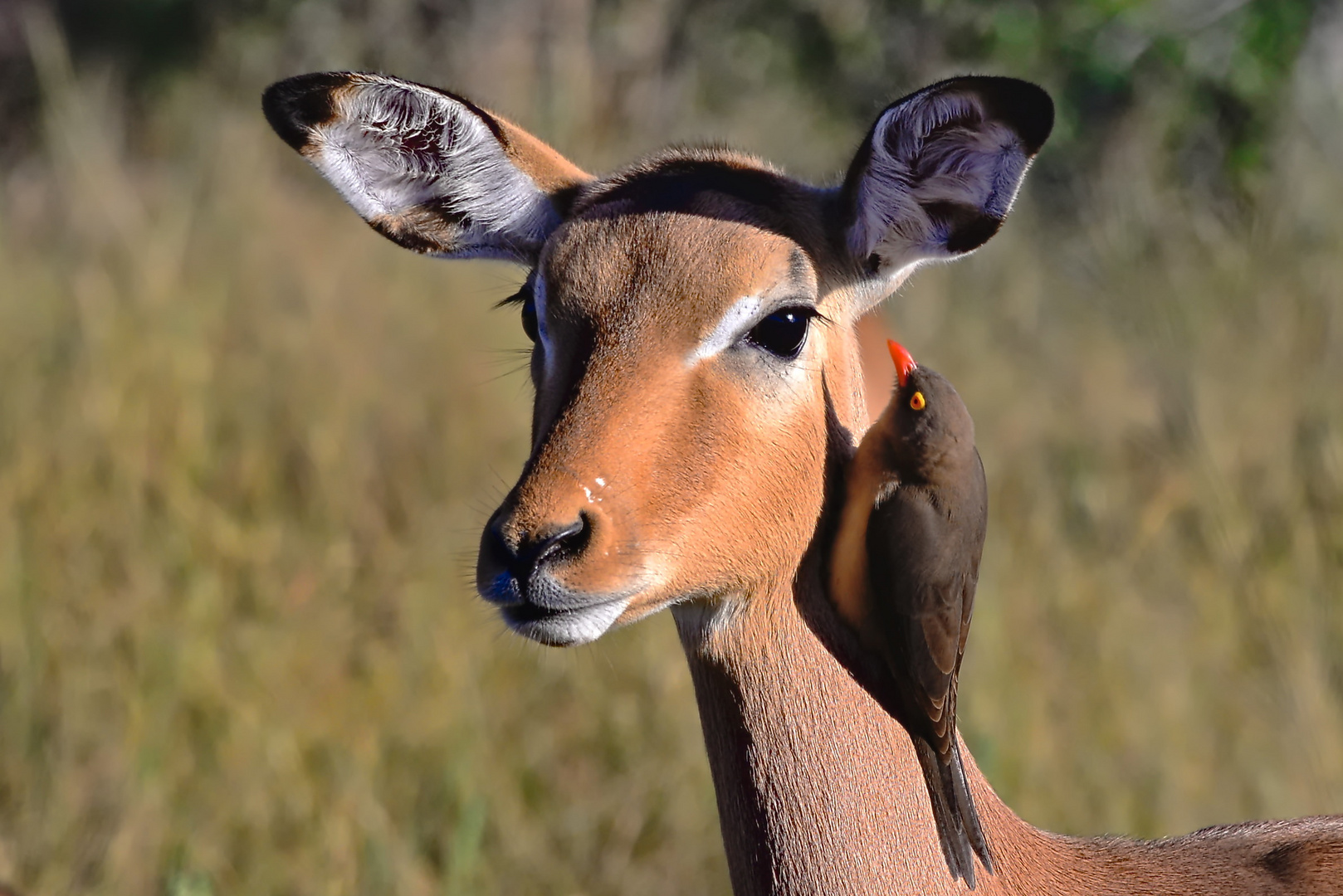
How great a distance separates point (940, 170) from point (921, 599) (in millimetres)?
783

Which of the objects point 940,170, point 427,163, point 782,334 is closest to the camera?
point 782,334

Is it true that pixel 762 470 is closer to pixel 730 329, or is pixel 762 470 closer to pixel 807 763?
pixel 730 329

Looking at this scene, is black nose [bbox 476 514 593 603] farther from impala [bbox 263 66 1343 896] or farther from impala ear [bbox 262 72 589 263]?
impala ear [bbox 262 72 589 263]

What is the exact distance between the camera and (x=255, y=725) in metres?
4.21

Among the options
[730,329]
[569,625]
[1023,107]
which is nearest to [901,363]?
[730,329]

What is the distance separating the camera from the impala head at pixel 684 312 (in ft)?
7.14

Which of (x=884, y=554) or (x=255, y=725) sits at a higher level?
(x=884, y=554)

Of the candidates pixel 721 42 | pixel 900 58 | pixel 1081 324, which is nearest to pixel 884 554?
pixel 1081 324

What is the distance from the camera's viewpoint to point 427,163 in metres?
2.98

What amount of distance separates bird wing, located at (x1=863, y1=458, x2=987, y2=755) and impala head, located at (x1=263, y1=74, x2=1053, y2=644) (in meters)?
0.14

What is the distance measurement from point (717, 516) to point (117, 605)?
2.98 metres

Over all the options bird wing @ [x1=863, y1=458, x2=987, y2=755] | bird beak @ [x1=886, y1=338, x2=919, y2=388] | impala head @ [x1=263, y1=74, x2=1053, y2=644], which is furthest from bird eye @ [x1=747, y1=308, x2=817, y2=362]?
bird wing @ [x1=863, y1=458, x2=987, y2=755]

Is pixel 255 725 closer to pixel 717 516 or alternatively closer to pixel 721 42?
pixel 717 516

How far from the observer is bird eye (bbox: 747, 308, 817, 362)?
7.98ft
